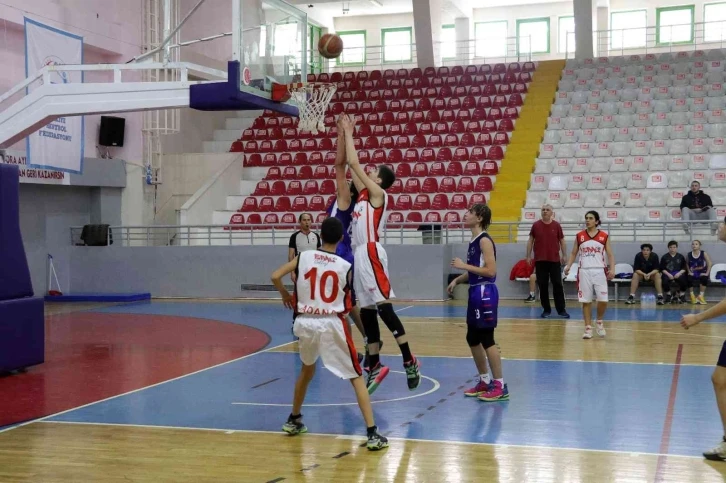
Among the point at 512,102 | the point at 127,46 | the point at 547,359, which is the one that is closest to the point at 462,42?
the point at 512,102

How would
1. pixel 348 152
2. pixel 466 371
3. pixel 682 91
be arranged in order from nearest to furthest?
1. pixel 348 152
2. pixel 466 371
3. pixel 682 91

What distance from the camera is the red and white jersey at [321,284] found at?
20.5ft

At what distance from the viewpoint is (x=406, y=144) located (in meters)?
22.9

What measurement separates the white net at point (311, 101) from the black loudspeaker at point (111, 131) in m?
10.6

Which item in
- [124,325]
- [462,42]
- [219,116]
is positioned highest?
[462,42]

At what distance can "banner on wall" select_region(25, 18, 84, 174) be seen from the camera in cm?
1567

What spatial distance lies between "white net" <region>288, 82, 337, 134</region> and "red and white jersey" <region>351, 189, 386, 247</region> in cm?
335

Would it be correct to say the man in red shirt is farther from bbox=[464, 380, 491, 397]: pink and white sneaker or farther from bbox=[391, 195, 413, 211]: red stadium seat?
bbox=[464, 380, 491, 397]: pink and white sneaker

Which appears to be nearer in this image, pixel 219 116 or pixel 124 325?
pixel 124 325

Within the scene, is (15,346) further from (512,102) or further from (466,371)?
(512,102)

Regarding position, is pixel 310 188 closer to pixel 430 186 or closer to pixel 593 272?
pixel 430 186

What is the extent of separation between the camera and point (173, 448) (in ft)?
20.5

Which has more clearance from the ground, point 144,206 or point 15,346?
point 144,206

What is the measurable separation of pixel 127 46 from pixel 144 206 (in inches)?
150
